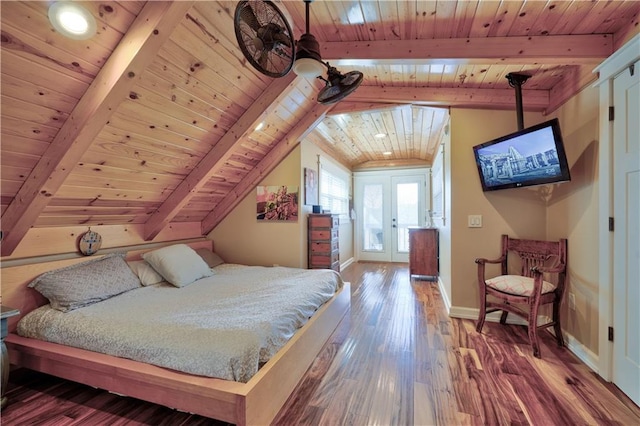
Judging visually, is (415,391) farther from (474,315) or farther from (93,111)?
(93,111)

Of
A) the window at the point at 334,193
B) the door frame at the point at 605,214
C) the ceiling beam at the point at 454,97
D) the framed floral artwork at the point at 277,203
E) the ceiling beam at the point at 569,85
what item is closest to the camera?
the door frame at the point at 605,214

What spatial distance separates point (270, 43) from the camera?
55.1 inches

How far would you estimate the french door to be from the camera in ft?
20.7

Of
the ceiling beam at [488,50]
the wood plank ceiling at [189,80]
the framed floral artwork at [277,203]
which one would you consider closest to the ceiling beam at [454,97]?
the wood plank ceiling at [189,80]

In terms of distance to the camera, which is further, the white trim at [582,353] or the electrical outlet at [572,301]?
the electrical outlet at [572,301]

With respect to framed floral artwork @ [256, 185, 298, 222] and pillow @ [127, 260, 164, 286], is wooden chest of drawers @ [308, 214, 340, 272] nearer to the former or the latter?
framed floral artwork @ [256, 185, 298, 222]

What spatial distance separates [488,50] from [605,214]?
141cm

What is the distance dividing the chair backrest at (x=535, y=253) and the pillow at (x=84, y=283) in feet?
12.1

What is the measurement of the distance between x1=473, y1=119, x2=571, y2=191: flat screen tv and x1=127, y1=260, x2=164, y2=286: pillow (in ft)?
11.5

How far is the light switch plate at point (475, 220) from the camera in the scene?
297cm

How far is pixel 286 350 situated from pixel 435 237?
364cm

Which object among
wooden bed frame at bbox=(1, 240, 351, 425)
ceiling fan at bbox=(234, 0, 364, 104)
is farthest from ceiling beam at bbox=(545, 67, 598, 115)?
wooden bed frame at bbox=(1, 240, 351, 425)

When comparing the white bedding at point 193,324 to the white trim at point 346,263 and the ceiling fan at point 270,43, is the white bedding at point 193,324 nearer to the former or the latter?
the ceiling fan at point 270,43

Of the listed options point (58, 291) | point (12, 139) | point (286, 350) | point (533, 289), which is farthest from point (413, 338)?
point (12, 139)
